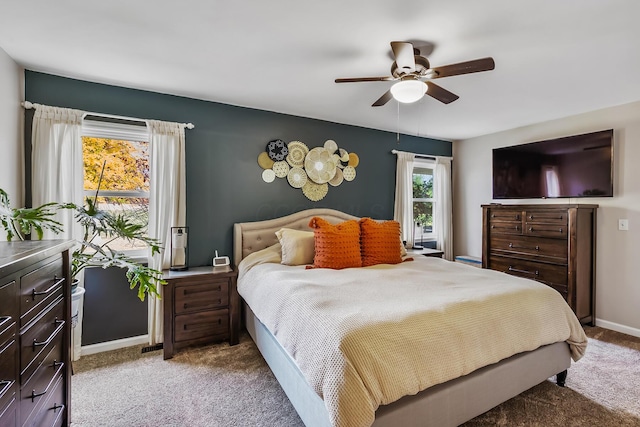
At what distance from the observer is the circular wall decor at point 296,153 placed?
3.54 meters

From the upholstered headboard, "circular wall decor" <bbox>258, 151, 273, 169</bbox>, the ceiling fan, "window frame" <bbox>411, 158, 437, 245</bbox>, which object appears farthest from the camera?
"window frame" <bbox>411, 158, 437, 245</bbox>

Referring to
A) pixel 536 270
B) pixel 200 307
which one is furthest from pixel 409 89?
pixel 536 270

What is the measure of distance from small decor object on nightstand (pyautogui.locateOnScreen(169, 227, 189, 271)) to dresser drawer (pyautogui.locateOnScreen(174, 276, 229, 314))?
277mm

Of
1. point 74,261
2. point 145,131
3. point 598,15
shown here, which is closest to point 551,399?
point 598,15

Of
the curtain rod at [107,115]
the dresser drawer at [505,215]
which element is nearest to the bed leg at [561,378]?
the dresser drawer at [505,215]

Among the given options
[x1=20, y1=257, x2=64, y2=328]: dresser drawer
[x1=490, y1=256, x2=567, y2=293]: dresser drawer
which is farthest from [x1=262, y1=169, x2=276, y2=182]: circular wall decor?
[x1=490, y1=256, x2=567, y2=293]: dresser drawer

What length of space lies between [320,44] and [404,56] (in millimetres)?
568

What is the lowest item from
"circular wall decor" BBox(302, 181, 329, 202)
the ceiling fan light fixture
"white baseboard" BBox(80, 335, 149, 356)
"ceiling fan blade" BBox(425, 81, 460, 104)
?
"white baseboard" BBox(80, 335, 149, 356)

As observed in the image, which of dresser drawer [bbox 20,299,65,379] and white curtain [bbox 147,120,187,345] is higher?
white curtain [bbox 147,120,187,345]

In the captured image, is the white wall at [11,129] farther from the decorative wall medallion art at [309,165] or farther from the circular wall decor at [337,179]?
the circular wall decor at [337,179]

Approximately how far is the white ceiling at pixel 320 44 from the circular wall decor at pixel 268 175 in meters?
0.77

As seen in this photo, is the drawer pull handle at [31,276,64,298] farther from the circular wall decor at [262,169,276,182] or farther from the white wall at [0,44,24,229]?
the circular wall decor at [262,169,276,182]

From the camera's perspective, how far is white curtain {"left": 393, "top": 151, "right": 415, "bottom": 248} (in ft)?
14.0

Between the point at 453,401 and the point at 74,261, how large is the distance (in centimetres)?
258
